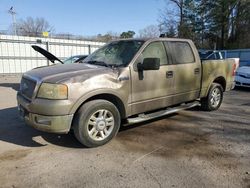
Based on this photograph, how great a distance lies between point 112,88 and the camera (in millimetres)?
4258

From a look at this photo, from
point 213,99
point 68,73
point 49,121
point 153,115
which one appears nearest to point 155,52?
point 153,115

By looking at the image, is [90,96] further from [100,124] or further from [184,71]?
[184,71]

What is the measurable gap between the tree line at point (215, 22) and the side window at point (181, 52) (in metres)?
24.5

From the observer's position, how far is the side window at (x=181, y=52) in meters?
5.39

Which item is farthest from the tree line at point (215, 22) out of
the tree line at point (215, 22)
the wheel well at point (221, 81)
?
the wheel well at point (221, 81)

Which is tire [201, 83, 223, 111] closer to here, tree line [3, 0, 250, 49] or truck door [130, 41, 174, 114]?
truck door [130, 41, 174, 114]

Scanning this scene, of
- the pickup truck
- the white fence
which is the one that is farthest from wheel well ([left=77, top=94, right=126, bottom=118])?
the white fence

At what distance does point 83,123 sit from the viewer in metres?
4.01

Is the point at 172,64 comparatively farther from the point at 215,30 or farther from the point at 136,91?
the point at 215,30

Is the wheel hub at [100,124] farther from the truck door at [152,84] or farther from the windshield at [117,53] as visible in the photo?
the windshield at [117,53]

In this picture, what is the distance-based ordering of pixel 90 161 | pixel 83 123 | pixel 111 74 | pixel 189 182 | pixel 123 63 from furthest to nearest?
pixel 123 63 → pixel 111 74 → pixel 83 123 → pixel 90 161 → pixel 189 182

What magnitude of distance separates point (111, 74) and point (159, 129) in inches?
67.7

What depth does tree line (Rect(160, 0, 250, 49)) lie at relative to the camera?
27391mm

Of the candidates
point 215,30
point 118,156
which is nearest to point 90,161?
point 118,156
